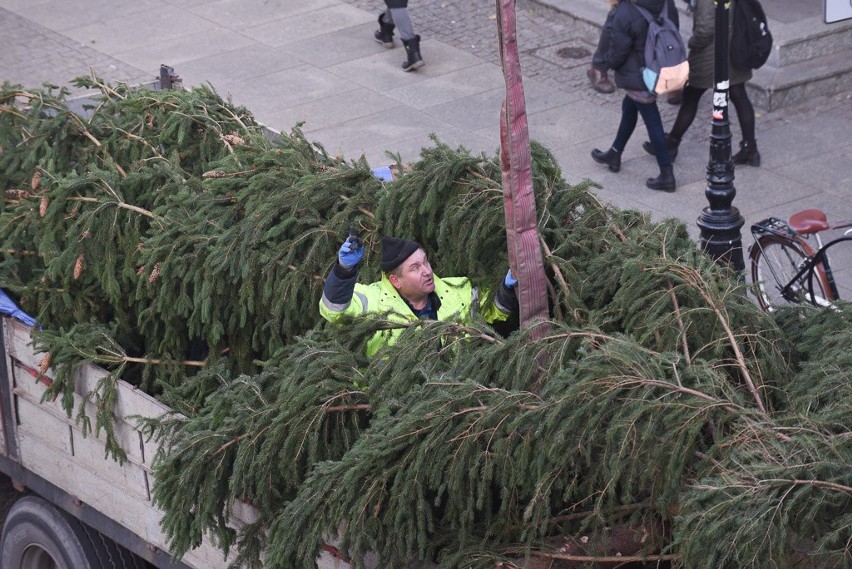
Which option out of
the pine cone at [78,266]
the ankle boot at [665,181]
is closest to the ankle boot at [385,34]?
the ankle boot at [665,181]

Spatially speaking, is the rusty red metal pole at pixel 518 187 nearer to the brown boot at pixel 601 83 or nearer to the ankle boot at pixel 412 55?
the brown boot at pixel 601 83

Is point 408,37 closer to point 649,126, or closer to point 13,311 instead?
point 649,126

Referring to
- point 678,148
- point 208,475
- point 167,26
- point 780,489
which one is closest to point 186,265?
point 208,475

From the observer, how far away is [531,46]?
13930 mm

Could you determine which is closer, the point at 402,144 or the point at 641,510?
the point at 641,510

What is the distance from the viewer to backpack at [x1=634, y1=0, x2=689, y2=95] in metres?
10.4

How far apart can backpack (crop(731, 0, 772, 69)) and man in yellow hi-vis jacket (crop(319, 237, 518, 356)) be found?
559cm

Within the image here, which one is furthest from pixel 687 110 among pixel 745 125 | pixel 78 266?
pixel 78 266

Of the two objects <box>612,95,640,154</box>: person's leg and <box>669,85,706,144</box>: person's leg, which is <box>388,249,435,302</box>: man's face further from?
<box>669,85,706,144</box>: person's leg

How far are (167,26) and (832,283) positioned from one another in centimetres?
935

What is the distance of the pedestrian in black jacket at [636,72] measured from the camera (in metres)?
10.5

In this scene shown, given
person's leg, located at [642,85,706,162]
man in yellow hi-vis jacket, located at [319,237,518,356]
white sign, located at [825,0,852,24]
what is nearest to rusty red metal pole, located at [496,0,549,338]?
man in yellow hi-vis jacket, located at [319,237,518,356]

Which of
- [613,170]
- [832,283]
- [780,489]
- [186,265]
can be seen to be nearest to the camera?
[780,489]

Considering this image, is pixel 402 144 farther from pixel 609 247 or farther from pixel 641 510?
pixel 641 510
